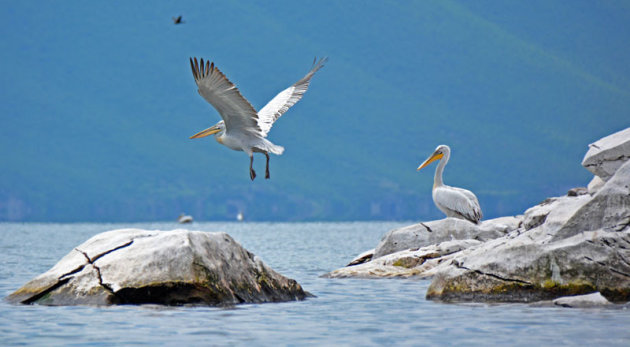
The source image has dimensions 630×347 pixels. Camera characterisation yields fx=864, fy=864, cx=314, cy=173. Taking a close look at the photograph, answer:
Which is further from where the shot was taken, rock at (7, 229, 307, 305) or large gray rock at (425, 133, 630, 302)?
large gray rock at (425, 133, 630, 302)

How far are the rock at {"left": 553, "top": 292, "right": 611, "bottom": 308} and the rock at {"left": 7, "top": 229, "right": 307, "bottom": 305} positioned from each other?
Answer: 340 centimetres

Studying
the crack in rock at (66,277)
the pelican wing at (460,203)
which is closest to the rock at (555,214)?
the crack in rock at (66,277)

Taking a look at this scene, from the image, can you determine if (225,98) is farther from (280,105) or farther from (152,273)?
(152,273)

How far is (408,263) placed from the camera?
47.6ft

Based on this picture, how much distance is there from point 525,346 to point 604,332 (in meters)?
0.99

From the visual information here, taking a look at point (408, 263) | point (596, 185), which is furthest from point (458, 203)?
point (596, 185)

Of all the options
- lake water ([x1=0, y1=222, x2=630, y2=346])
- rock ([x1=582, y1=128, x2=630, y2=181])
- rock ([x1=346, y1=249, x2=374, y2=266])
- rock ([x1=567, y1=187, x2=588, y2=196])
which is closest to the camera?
lake water ([x1=0, y1=222, x2=630, y2=346])

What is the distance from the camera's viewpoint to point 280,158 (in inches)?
6196

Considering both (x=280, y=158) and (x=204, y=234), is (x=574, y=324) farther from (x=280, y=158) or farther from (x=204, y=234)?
(x=280, y=158)

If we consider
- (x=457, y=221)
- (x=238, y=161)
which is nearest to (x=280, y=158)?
(x=238, y=161)

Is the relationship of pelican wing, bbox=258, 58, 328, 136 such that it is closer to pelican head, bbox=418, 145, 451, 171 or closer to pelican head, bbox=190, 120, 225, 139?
pelican head, bbox=190, 120, 225, 139

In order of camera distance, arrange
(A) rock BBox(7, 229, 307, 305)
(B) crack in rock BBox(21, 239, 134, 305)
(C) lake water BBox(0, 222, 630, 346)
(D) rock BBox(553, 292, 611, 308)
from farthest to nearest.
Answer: (B) crack in rock BBox(21, 239, 134, 305), (A) rock BBox(7, 229, 307, 305), (D) rock BBox(553, 292, 611, 308), (C) lake water BBox(0, 222, 630, 346)

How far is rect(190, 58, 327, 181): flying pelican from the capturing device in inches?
480

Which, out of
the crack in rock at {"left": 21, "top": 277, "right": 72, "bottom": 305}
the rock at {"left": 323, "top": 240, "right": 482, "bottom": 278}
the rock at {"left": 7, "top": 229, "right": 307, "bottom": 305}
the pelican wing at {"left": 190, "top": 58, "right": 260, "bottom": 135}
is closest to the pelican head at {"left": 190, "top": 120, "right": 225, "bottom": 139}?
the pelican wing at {"left": 190, "top": 58, "right": 260, "bottom": 135}
